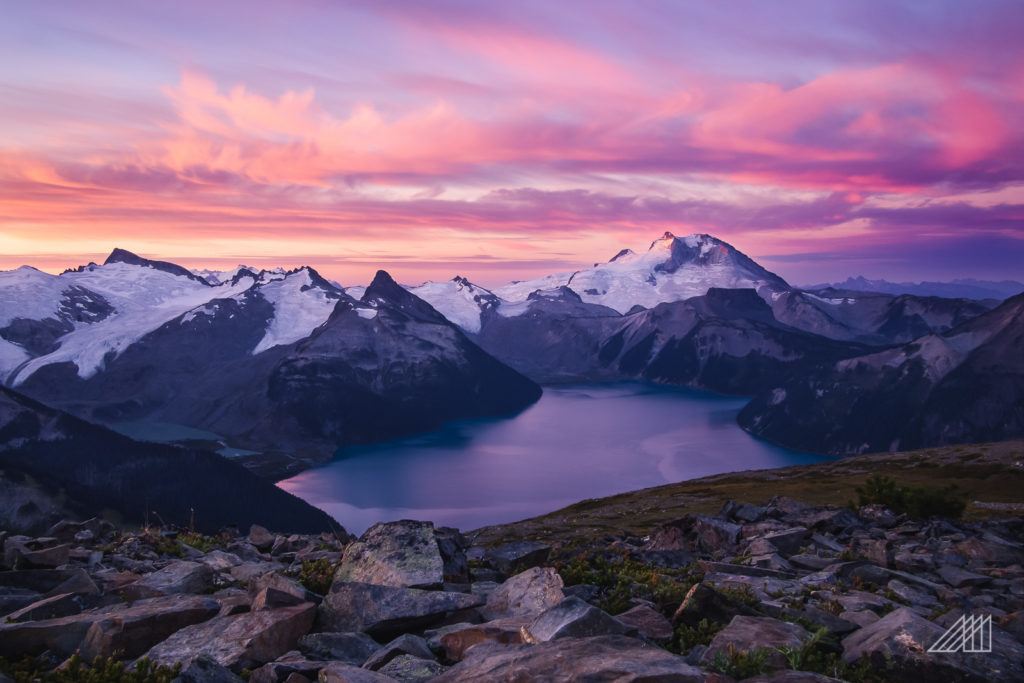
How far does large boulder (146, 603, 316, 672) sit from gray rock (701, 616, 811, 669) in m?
7.39

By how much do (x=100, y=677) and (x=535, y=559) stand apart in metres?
12.4

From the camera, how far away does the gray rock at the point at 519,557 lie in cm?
2117

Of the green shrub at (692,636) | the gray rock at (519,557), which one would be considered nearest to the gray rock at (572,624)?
the green shrub at (692,636)

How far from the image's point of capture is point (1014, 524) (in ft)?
140

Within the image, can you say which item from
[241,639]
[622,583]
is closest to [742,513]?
[622,583]

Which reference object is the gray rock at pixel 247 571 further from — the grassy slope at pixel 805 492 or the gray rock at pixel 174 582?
the grassy slope at pixel 805 492

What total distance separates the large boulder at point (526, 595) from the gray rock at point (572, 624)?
7.30 feet

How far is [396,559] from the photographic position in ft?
55.6

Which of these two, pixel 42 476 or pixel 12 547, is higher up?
pixel 12 547

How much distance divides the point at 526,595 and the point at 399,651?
3776mm

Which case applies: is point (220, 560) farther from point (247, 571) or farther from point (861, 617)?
point (861, 617)

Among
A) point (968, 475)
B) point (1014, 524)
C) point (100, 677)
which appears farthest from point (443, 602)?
point (968, 475)

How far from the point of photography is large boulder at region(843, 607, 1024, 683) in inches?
474

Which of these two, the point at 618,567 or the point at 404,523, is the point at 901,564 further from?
the point at 404,523
